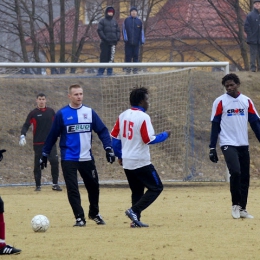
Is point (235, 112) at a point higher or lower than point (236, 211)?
higher

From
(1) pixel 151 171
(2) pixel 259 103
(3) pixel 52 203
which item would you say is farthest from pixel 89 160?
(2) pixel 259 103

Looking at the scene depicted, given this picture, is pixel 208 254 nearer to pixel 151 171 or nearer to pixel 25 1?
pixel 151 171

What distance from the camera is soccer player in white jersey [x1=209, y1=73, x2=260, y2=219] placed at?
10773mm

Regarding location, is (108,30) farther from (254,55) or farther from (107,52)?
(254,55)

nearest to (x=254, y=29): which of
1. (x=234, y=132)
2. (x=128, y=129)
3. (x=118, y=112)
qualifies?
(x=118, y=112)

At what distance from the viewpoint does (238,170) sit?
10680 mm

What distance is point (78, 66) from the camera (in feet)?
57.4

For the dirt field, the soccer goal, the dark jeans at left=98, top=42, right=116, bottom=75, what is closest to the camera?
the dirt field

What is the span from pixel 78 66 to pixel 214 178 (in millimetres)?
4047

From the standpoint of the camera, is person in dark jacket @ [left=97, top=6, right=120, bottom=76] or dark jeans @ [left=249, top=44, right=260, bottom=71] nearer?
person in dark jacket @ [left=97, top=6, right=120, bottom=76]

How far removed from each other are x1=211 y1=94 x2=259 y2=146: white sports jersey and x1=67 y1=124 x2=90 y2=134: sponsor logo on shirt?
1787 millimetres

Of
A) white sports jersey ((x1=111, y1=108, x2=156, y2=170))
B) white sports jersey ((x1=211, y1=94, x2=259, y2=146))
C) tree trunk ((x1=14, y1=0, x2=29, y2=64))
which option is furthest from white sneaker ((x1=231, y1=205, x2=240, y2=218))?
tree trunk ((x1=14, y1=0, x2=29, y2=64))

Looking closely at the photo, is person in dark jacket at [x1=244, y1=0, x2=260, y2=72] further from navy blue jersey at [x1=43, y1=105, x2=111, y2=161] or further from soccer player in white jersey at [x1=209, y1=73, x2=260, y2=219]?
navy blue jersey at [x1=43, y1=105, x2=111, y2=161]

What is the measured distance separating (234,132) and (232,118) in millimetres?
190
